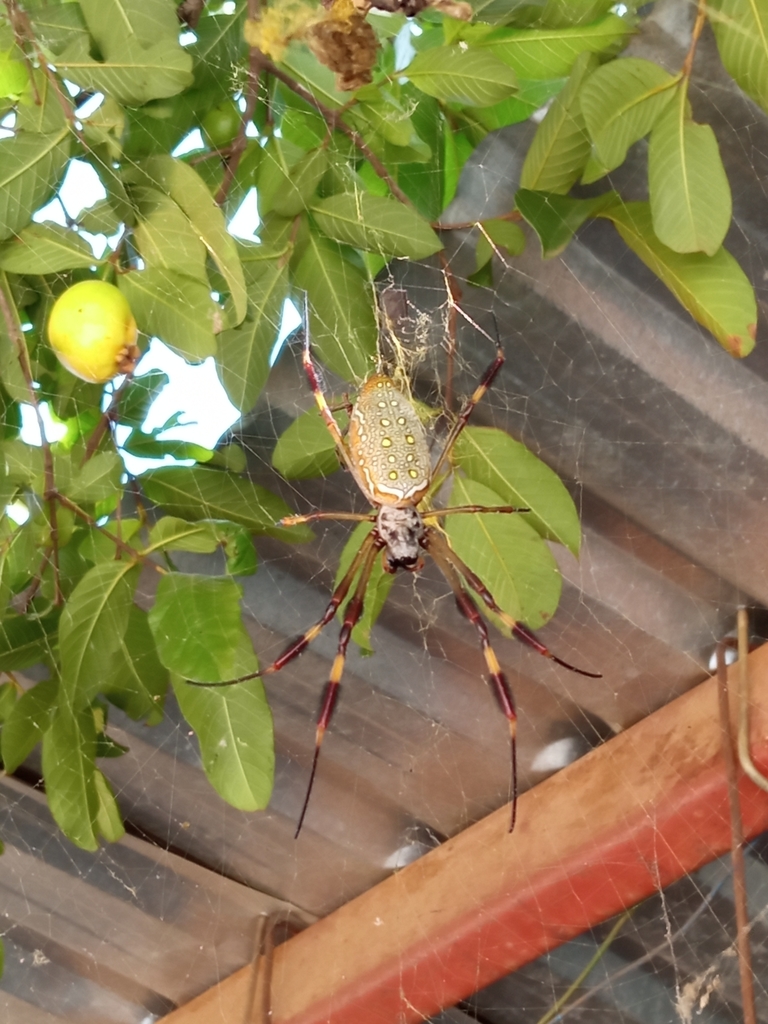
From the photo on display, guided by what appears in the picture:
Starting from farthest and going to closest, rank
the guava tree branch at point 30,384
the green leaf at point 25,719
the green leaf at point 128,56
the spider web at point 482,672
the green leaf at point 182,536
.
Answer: the spider web at point 482,672
the green leaf at point 25,719
the green leaf at point 182,536
the guava tree branch at point 30,384
the green leaf at point 128,56

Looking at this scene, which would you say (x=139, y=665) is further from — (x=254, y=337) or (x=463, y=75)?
(x=463, y=75)

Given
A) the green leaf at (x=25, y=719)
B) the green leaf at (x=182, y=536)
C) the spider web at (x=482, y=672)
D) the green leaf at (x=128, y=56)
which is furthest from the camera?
the spider web at (x=482, y=672)

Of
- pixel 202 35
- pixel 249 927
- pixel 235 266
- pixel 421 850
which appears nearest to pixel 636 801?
pixel 421 850

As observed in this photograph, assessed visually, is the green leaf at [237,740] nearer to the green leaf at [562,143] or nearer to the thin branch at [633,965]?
the green leaf at [562,143]

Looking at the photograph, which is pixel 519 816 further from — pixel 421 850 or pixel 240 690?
pixel 240 690

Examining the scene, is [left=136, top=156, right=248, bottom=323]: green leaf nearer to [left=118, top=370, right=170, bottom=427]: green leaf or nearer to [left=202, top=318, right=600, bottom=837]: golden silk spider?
[left=202, top=318, right=600, bottom=837]: golden silk spider

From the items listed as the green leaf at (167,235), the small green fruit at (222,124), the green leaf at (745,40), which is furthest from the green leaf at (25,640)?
the green leaf at (745,40)

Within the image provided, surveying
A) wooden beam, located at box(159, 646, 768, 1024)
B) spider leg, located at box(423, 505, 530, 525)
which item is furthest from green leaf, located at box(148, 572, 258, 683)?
wooden beam, located at box(159, 646, 768, 1024)
